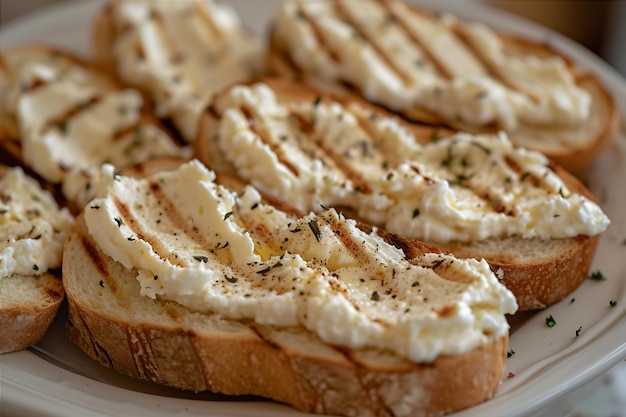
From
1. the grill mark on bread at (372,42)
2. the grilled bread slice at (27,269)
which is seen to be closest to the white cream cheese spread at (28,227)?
the grilled bread slice at (27,269)

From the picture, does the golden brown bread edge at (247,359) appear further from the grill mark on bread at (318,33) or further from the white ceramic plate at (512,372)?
the grill mark on bread at (318,33)

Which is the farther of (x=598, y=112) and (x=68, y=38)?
Answer: (x=68, y=38)

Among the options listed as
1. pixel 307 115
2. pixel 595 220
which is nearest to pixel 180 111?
pixel 307 115

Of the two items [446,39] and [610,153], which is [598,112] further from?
→ [446,39]

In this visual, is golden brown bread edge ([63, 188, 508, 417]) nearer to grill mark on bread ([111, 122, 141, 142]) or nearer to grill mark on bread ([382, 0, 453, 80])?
grill mark on bread ([111, 122, 141, 142])

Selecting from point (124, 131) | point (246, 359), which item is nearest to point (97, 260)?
point (246, 359)

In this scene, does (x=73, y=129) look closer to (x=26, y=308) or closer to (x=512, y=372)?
(x=26, y=308)
